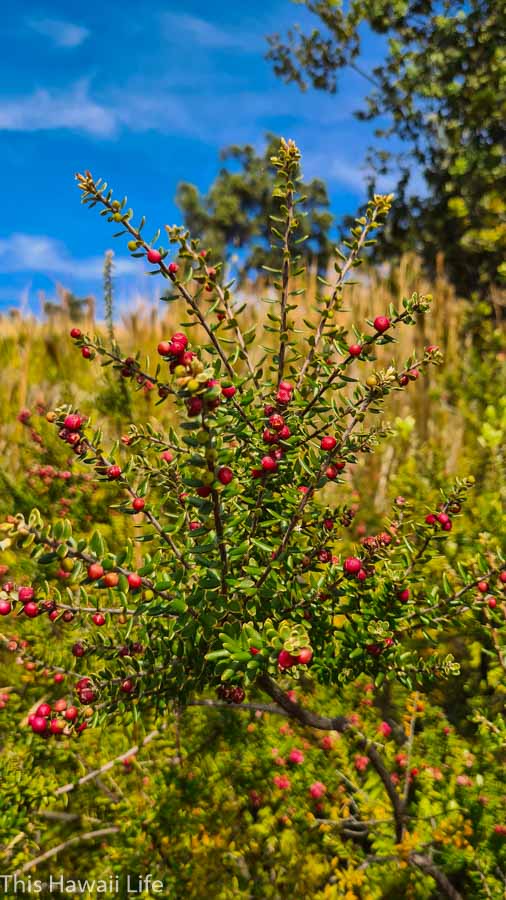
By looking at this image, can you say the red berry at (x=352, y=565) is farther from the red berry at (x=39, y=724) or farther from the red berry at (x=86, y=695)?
the red berry at (x=39, y=724)

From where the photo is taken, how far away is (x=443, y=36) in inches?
264

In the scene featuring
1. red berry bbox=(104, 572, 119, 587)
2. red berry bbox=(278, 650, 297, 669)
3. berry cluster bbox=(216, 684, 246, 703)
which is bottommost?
berry cluster bbox=(216, 684, 246, 703)

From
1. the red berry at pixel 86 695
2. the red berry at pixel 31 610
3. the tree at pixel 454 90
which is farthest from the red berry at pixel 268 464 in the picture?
the tree at pixel 454 90

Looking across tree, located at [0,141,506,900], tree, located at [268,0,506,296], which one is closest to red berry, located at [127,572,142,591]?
tree, located at [0,141,506,900]

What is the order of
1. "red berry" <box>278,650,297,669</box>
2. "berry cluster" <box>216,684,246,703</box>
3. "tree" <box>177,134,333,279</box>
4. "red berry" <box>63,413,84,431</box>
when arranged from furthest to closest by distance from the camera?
"tree" <box>177,134,333,279</box> → "berry cluster" <box>216,684,246,703</box> → "red berry" <box>63,413,84,431</box> → "red berry" <box>278,650,297,669</box>

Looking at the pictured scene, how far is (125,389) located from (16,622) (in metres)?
1.56

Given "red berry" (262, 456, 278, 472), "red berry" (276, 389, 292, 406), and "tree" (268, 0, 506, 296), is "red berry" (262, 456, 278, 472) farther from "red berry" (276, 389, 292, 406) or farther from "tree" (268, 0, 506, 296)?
"tree" (268, 0, 506, 296)

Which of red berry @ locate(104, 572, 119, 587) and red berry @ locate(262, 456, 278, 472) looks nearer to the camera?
red berry @ locate(104, 572, 119, 587)

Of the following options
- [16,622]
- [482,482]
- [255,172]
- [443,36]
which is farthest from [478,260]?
[255,172]

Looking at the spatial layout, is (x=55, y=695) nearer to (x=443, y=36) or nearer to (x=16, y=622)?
(x=16, y=622)

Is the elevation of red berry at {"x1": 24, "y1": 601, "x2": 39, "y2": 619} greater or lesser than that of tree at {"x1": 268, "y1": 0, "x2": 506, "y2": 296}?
lesser

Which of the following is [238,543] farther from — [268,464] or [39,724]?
[39,724]

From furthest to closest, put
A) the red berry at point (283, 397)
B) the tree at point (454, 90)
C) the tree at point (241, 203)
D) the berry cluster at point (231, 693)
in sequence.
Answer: the tree at point (241, 203)
the tree at point (454, 90)
the berry cluster at point (231, 693)
the red berry at point (283, 397)

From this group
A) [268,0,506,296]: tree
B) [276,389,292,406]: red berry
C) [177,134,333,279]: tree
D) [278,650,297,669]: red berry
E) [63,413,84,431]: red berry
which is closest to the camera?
[278,650,297,669]: red berry
